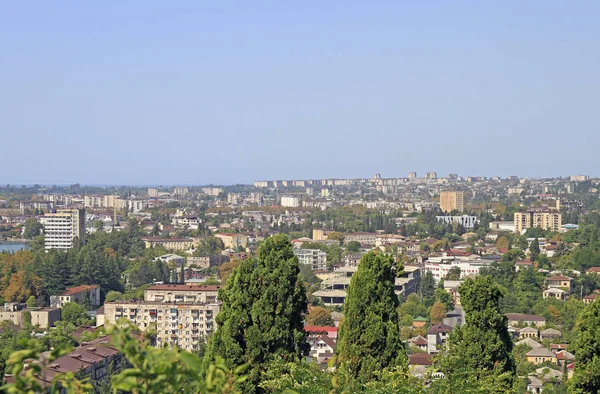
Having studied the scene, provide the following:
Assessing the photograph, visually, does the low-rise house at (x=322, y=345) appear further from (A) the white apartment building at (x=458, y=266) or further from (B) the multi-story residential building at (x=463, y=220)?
(B) the multi-story residential building at (x=463, y=220)

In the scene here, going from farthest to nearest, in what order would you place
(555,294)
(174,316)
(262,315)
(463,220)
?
1. (463,220)
2. (555,294)
3. (174,316)
4. (262,315)

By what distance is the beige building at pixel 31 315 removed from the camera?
25.6 m

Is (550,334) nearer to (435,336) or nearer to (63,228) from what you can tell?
(435,336)

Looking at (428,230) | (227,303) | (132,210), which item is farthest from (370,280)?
(132,210)

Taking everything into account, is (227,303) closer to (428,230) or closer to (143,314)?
(143,314)

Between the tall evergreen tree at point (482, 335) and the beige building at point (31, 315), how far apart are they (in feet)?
61.0

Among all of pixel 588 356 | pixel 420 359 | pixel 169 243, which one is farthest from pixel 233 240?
pixel 588 356

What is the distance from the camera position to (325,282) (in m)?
35.2

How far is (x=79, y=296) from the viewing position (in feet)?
98.8

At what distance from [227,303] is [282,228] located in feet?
181

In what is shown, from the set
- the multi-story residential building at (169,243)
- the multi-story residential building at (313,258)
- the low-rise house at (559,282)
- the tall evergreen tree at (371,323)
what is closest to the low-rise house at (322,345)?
the low-rise house at (559,282)

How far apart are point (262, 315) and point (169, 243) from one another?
46353 millimetres

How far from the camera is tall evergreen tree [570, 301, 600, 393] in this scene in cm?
805

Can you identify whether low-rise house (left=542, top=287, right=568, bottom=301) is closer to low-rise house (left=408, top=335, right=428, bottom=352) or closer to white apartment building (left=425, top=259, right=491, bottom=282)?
white apartment building (left=425, top=259, right=491, bottom=282)
